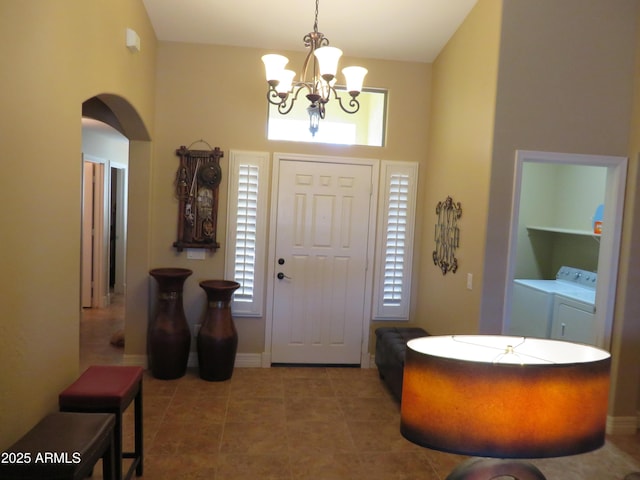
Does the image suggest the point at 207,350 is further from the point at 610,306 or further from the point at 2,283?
the point at 610,306

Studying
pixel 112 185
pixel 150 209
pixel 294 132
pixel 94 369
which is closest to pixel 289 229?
pixel 294 132

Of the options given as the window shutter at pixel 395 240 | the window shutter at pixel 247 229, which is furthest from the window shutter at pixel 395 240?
the window shutter at pixel 247 229

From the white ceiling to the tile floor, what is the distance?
3.09m

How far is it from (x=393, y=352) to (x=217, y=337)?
5.04 feet

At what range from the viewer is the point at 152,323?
4.16 metres

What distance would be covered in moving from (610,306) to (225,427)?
2.92 meters

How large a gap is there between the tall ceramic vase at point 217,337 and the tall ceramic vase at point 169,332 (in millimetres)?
165

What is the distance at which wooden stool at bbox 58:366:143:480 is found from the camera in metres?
2.20

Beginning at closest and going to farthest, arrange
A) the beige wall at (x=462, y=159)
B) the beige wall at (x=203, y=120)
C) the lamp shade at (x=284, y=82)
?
the lamp shade at (x=284, y=82), the beige wall at (x=462, y=159), the beige wall at (x=203, y=120)

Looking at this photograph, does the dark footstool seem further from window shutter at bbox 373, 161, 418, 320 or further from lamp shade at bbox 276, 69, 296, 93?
lamp shade at bbox 276, 69, 296, 93

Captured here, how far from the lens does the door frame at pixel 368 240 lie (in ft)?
14.2

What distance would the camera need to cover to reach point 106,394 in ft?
7.33

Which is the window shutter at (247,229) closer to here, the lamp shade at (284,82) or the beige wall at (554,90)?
the lamp shade at (284,82)

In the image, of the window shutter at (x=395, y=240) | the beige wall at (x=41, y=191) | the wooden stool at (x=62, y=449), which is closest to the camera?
the wooden stool at (x=62, y=449)
